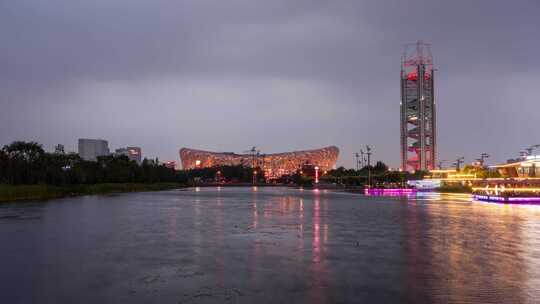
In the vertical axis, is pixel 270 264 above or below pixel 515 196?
below

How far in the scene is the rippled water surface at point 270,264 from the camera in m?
8.72

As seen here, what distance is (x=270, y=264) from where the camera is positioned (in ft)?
37.9

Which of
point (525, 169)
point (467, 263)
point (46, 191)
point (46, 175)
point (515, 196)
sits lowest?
point (467, 263)

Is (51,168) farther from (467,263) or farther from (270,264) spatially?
(467,263)

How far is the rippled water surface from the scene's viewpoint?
8.72m

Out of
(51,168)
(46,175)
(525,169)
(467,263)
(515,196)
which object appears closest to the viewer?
(467,263)

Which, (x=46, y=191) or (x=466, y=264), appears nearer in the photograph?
(x=466, y=264)

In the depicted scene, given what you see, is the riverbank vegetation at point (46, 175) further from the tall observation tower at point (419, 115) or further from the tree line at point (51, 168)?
the tall observation tower at point (419, 115)

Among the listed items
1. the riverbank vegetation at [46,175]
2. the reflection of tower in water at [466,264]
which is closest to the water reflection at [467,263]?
the reflection of tower in water at [466,264]

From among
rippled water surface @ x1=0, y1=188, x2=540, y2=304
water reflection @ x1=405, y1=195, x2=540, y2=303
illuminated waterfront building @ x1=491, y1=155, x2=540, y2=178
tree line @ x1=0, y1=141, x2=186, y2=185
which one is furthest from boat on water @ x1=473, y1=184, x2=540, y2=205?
tree line @ x1=0, y1=141, x2=186, y2=185

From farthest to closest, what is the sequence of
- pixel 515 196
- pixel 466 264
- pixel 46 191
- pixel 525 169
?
pixel 525 169 → pixel 46 191 → pixel 515 196 → pixel 466 264

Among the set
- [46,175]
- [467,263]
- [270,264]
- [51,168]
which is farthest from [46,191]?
[467,263]

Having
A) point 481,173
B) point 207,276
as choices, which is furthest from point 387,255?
point 481,173

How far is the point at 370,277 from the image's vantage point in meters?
10.1
